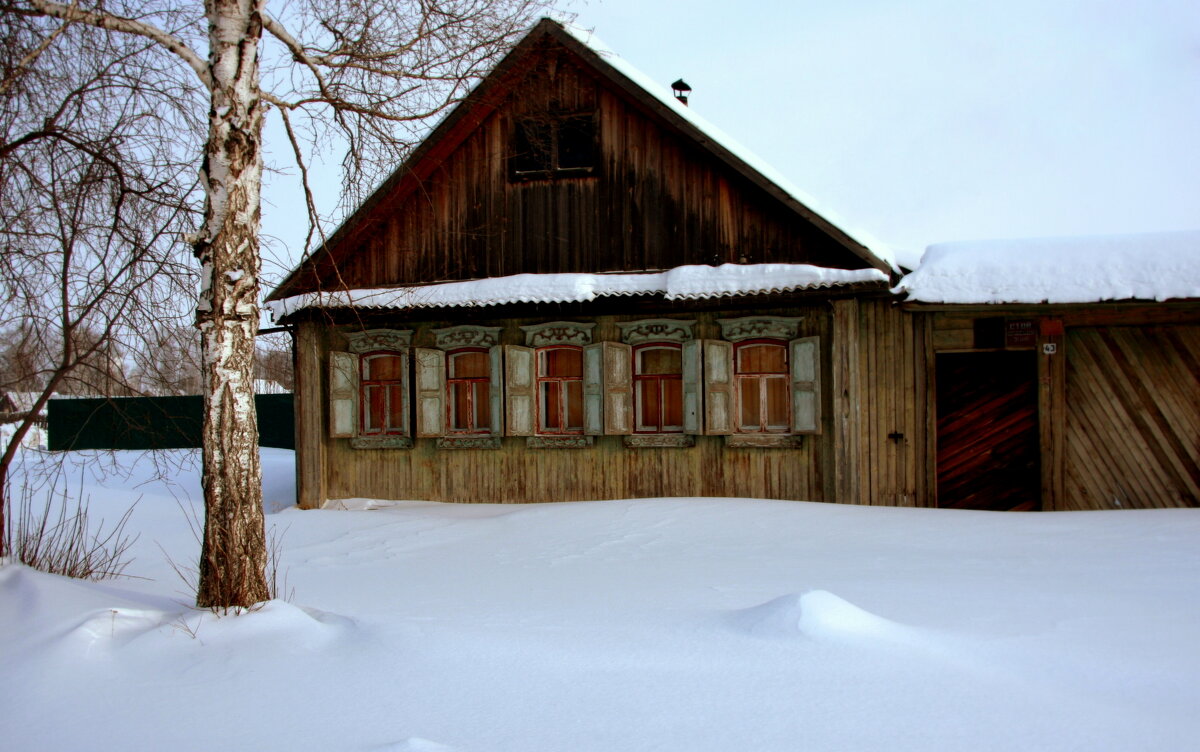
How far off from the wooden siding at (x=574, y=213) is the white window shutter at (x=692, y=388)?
1061 millimetres

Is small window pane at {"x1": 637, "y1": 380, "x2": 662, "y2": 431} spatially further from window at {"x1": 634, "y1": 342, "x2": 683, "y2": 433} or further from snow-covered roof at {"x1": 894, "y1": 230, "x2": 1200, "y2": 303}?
snow-covered roof at {"x1": 894, "y1": 230, "x2": 1200, "y2": 303}

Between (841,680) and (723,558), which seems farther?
(723,558)

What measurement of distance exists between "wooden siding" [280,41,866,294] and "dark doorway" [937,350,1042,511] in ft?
6.35

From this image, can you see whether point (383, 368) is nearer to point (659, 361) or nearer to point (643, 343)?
point (643, 343)

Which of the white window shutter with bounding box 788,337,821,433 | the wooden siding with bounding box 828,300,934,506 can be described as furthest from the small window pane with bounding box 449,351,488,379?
the wooden siding with bounding box 828,300,934,506

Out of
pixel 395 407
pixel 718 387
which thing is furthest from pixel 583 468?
pixel 395 407

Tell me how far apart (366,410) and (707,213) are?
16.8 feet

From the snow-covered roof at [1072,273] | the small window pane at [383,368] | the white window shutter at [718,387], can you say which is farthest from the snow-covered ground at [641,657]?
the small window pane at [383,368]

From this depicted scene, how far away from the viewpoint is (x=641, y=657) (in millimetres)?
3738

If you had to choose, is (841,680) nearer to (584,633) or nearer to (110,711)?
(584,633)

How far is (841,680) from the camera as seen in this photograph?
10.9 ft

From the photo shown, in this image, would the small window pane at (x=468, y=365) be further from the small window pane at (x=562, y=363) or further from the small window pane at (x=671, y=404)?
the small window pane at (x=671, y=404)

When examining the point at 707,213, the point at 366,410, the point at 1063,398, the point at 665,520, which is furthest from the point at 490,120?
the point at 1063,398

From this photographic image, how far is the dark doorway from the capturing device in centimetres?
951
